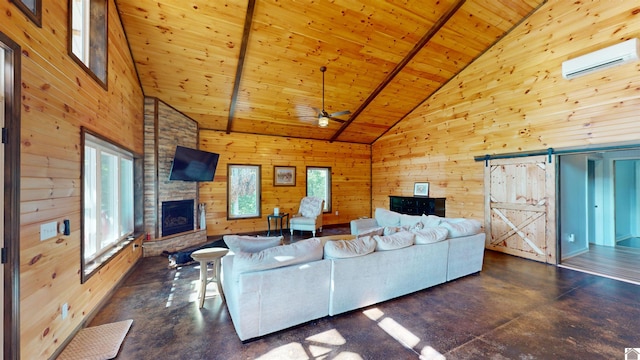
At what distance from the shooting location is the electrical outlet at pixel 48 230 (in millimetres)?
1941

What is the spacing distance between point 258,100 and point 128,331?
4.70 meters

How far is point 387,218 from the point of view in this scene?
215 inches

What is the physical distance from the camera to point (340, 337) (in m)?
2.35

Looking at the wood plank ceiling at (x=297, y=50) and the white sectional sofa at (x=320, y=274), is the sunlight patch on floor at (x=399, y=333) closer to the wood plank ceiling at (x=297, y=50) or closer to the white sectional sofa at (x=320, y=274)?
the white sectional sofa at (x=320, y=274)

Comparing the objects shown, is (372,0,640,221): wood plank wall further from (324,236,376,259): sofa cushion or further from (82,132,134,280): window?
(82,132,134,280): window

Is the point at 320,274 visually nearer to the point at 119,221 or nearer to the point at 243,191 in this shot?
the point at 119,221

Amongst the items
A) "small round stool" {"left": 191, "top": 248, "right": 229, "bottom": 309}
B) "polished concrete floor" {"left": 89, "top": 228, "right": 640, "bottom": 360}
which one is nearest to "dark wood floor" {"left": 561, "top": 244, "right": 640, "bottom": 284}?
"polished concrete floor" {"left": 89, "top": 228, "right": 640, "bottom": 360}

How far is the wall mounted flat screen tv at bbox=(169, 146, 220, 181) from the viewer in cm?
517

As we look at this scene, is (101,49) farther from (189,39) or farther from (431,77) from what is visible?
(431,77)

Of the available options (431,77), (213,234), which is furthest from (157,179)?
(431,77)

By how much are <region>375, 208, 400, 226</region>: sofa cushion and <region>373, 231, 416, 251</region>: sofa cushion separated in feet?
6.83

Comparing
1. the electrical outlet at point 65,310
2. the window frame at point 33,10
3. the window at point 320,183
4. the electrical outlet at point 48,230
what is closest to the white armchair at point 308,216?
the window at point 320,183

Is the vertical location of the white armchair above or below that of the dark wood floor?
above

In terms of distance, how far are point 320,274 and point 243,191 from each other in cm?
505
